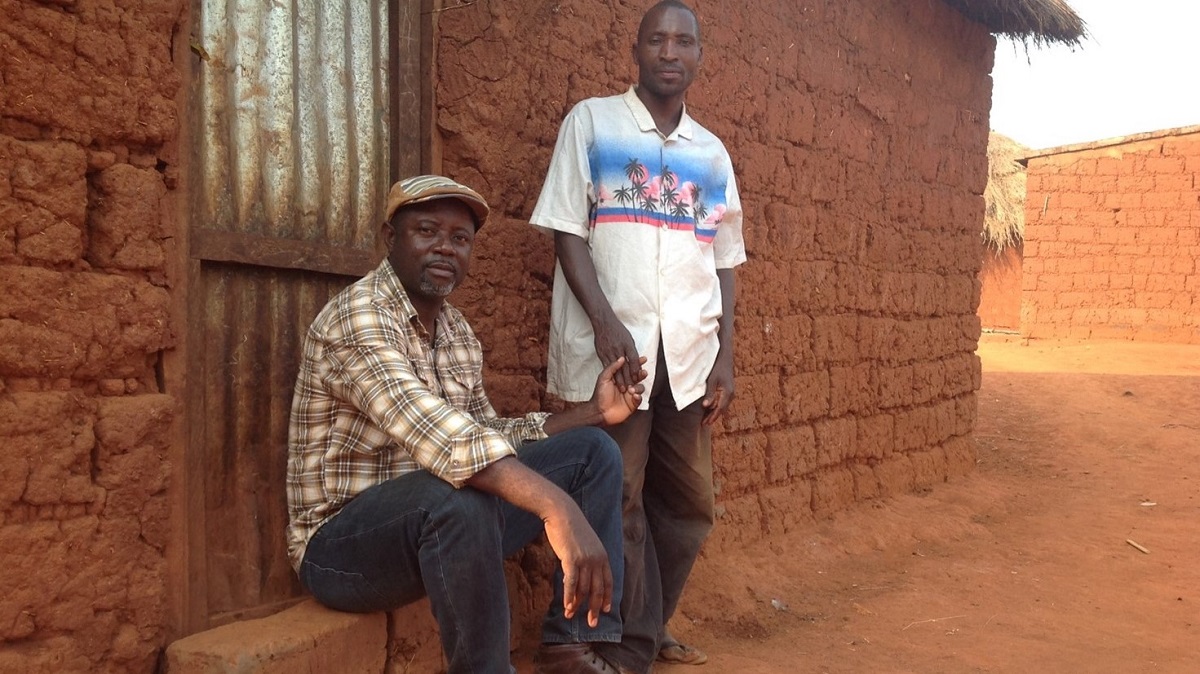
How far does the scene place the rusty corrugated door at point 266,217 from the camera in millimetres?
2740

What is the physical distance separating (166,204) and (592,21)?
76.3 inches

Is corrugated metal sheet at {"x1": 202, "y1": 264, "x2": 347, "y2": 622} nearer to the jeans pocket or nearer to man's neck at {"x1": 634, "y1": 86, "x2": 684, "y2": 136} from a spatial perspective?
the jeans pocket

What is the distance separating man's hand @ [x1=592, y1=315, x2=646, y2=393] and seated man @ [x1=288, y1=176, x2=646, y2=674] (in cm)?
4

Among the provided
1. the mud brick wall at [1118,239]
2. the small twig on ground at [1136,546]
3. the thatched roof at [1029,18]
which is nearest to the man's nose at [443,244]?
the small twig on ground at [1136,546]

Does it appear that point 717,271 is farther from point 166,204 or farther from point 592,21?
point 166,204

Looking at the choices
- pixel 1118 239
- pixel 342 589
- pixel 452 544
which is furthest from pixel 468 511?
pixel 1118 239

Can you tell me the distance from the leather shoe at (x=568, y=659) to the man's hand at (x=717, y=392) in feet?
2.72

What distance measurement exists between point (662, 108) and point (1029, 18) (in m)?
4.49

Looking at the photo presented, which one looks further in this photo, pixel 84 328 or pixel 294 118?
pixel 294 118

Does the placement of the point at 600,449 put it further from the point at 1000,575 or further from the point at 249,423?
the point at 1000,575

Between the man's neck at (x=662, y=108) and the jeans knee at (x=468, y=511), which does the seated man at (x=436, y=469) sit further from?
the man's neck at (x=662, y=108)

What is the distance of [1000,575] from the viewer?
5066mm

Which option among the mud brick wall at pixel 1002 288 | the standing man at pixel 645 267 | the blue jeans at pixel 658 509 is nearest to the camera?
the standing man at pixel 645 267

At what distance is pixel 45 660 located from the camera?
2.28 metres
